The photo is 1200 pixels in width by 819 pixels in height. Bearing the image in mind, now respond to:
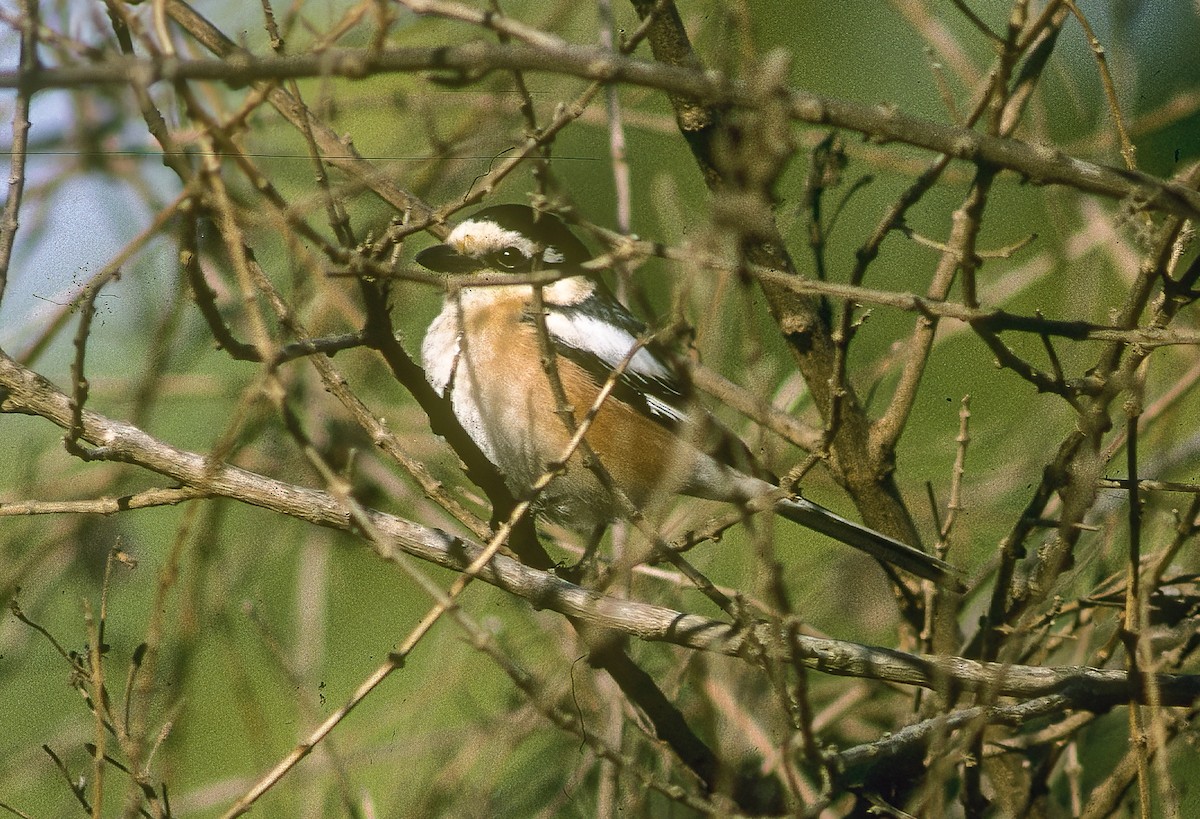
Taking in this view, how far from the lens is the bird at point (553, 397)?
149 inches

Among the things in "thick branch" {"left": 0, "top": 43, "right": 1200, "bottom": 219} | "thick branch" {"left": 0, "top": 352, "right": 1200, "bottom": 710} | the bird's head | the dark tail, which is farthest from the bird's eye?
"thick branch" {"left": 0, "top": 43, "right": 1200, "bottom": 219}

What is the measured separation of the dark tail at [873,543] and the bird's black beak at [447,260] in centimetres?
141

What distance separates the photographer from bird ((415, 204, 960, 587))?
A: 149 inches

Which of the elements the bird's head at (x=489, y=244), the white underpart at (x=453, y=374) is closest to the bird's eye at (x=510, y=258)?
the bird's head at (x=489, y=244)

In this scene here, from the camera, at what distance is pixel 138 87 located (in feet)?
5.57

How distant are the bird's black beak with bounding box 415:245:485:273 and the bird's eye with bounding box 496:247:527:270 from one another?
69 millimetres

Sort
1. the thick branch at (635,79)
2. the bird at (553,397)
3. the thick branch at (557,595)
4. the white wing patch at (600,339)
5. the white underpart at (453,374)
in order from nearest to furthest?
the thick branch at (635,79) < the thick branch at (557,595) < the bird at (553,397) < the white underpart at (453,374) < the white wing patch at (600,339)


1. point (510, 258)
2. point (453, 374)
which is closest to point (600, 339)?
point (510, 258)

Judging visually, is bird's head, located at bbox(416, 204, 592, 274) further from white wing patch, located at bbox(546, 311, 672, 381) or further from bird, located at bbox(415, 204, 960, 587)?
white wing patch, located at bbox(546, 311, 672, 381)

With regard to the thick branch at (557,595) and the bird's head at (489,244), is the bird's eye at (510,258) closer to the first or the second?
the bird's head at (489,244)

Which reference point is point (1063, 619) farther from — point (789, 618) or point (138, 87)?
point (138, 87)

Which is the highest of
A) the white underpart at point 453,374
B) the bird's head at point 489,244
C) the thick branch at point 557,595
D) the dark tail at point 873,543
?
the bird's head at point 489,244

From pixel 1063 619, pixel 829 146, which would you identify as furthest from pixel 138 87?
pixel 1063 619

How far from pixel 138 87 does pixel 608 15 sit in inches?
40.9
